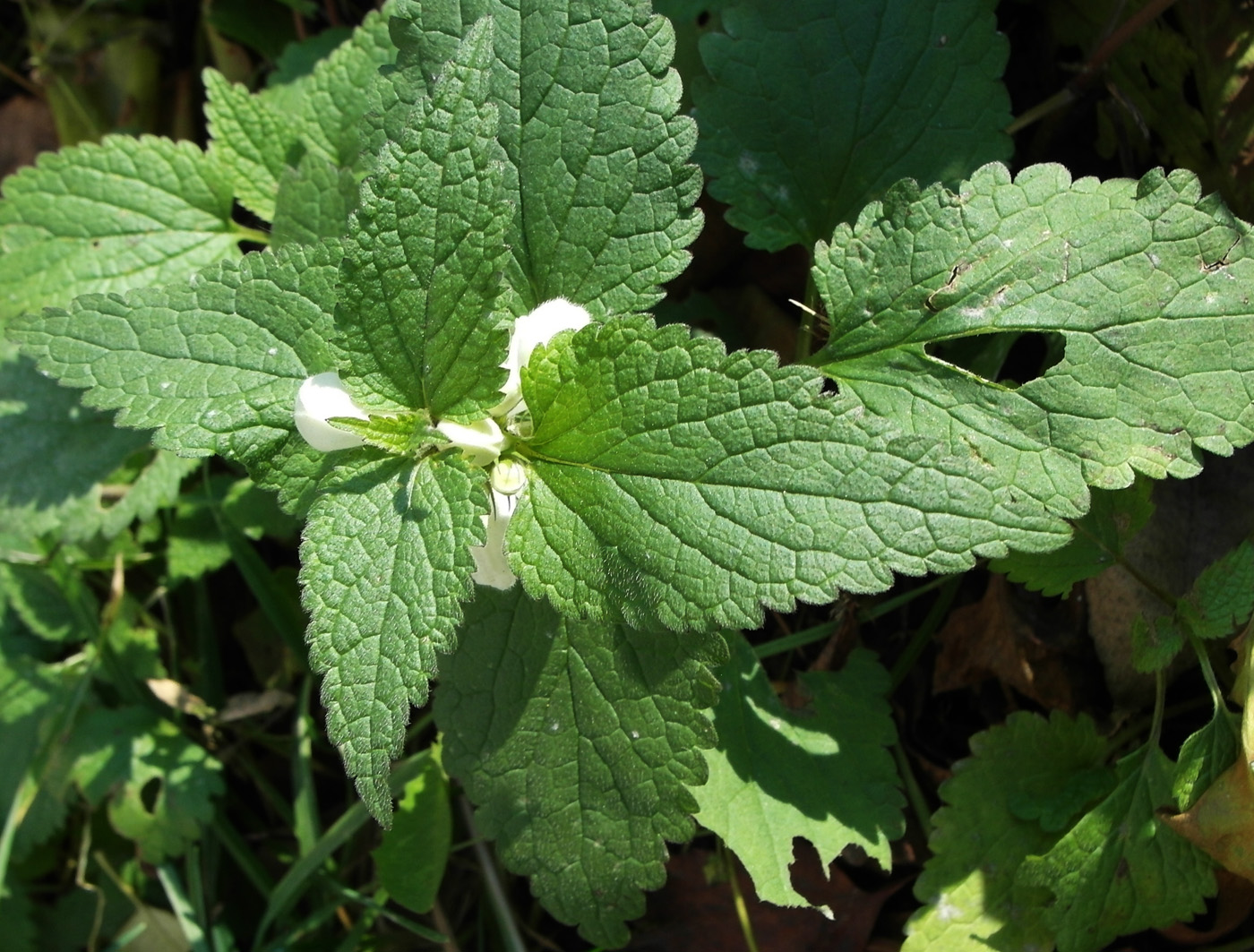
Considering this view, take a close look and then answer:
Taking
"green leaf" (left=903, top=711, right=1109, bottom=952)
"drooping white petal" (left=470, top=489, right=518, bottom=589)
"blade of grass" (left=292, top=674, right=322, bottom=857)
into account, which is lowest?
"blade of grass" (left=292, top=674, right=322, bottom=857)

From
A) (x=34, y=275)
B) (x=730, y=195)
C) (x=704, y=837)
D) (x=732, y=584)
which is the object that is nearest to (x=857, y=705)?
(x=704, y=837)

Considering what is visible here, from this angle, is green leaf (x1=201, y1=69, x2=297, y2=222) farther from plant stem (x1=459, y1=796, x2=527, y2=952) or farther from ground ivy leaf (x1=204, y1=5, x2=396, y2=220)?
plant stem (x1=459, y1=796, x2=527, y2=952)

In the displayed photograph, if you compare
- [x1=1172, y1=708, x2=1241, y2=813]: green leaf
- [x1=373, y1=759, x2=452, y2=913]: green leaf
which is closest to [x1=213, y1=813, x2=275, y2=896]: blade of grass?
[x1=373, y1=759, x2=452, y2=913]: green leaf

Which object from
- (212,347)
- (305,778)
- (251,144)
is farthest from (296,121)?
(305,778)

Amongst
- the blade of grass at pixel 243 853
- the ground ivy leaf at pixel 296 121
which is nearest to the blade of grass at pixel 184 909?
the blade of grass at pixel 243 853

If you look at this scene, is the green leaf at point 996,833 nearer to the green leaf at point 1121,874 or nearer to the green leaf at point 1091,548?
the green leaf at point 1121,874

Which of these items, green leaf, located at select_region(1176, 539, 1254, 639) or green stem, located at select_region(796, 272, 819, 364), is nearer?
green leaf, located at select_region(1176, 539, 1254, 639)
